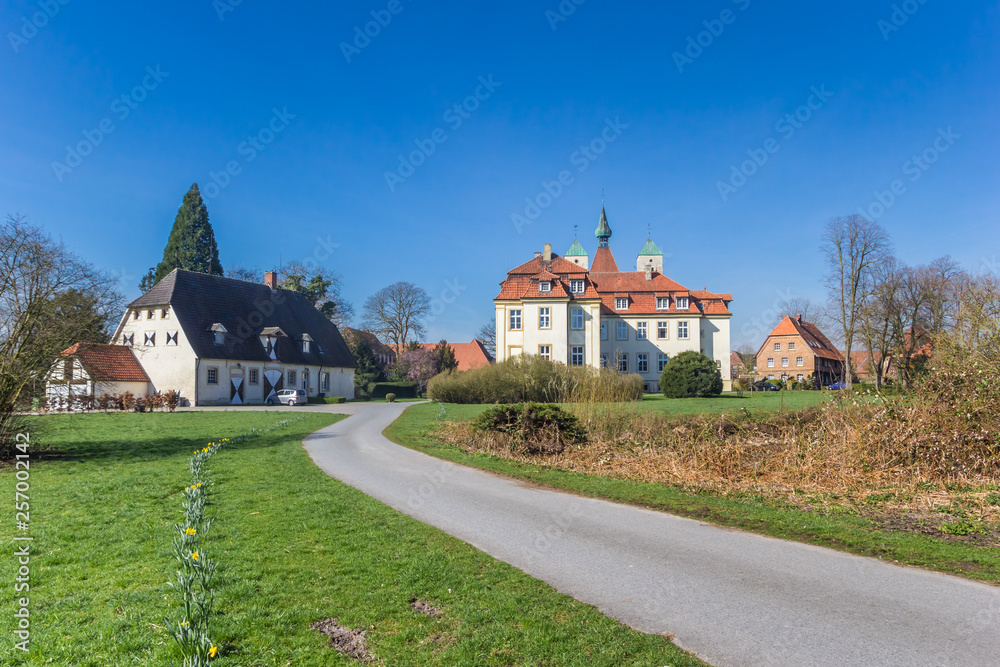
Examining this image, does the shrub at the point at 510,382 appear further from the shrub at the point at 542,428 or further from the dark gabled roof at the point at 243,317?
the dark gabled roof at the point at 243,317

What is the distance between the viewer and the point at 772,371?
73312 mm

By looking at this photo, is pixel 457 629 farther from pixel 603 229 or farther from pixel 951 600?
pixel 603 229

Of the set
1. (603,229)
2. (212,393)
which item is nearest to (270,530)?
(212,393)

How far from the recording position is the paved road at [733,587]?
431 centimetres

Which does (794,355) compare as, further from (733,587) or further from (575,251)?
(733,587)

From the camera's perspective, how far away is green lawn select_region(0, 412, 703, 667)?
4188 mm

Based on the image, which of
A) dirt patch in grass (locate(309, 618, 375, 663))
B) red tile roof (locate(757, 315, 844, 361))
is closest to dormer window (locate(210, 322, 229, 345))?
dirt patch in grass (locate(309, 618, 375, 663))

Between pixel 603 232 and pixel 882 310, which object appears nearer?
pixel 882 310

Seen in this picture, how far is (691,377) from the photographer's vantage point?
37000 millimetres

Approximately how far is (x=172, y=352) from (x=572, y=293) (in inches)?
1169

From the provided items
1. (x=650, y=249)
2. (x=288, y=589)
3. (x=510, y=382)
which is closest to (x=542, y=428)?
(x=288, y=589)

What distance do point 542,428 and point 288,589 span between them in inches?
400

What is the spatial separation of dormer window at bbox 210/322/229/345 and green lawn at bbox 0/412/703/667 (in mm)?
33106

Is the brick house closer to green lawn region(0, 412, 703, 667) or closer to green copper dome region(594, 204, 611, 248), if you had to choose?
green copper dome region(594, 204, 611, 248)
